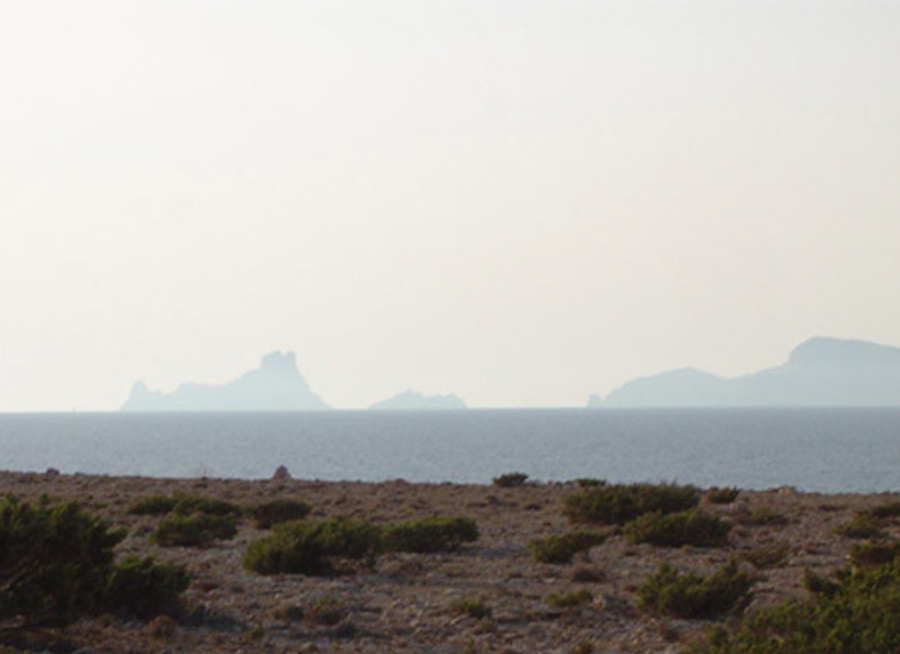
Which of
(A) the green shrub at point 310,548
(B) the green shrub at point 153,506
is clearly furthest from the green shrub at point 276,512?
(A) the green shrub at point 310,548

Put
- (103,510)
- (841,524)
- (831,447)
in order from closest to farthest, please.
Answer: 1. (841,524)
2. (103,510)
3. (831,447)

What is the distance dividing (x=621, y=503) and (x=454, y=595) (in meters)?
10.5

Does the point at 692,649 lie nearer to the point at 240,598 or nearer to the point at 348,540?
the point at 240,598

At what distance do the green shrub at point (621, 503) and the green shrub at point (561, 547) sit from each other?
5.42 metres

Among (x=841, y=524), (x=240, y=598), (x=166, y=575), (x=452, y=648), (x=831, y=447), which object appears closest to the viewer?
(x=452, y=648)

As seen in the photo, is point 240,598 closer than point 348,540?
Yes

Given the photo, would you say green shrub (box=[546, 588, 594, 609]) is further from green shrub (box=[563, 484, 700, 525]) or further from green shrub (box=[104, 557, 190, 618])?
green shrub (box=[563, 484, 700, 525])

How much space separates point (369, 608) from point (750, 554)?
291 inches

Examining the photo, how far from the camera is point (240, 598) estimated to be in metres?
16.9

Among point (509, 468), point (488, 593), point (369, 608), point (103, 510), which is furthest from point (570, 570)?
point (509, 468)

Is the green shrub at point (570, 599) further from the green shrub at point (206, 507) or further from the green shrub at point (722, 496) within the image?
the green shrub at point (722, 496)

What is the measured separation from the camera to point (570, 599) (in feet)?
54.4

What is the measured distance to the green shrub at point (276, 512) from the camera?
27.5m

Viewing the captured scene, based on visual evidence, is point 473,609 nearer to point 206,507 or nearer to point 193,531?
point 193,531
